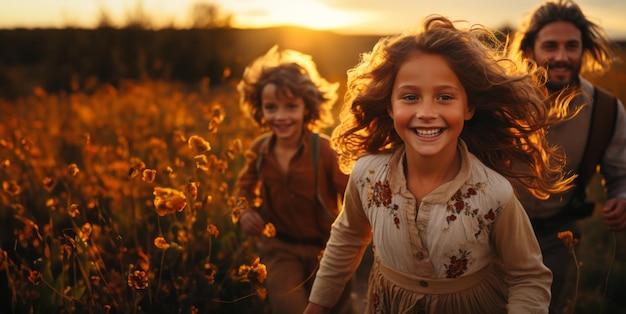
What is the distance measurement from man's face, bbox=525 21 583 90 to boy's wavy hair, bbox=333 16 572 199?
0.95 meters

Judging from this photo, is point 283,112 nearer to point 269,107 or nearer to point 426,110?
point 269,107

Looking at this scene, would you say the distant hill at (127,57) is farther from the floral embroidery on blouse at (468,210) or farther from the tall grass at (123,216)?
the floral embroidery on blouse at (468,210)

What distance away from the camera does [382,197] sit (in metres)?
2.16

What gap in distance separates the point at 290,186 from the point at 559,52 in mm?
1696

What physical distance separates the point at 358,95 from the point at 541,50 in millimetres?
1566

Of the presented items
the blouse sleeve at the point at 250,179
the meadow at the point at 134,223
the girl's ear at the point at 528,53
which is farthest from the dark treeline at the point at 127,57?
the girl's ear at the point at 528,53

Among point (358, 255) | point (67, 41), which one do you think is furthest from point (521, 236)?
point (67, 41)

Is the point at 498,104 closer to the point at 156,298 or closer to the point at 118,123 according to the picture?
the point at 156,298

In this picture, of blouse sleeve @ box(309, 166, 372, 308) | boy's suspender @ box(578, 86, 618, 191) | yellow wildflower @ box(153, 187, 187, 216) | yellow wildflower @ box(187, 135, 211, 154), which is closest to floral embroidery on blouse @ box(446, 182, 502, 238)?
blouse sleeve @ box(309, 166, 372, 308)

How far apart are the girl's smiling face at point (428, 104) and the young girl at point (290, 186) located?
1.35 metres

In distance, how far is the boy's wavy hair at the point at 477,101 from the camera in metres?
2.08

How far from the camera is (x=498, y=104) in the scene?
218 cm

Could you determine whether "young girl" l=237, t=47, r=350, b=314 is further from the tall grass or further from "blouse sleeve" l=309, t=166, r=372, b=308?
"blouse sleeve" l=309, t=166, r=372, b=308

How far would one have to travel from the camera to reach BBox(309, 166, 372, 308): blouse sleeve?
229cm
